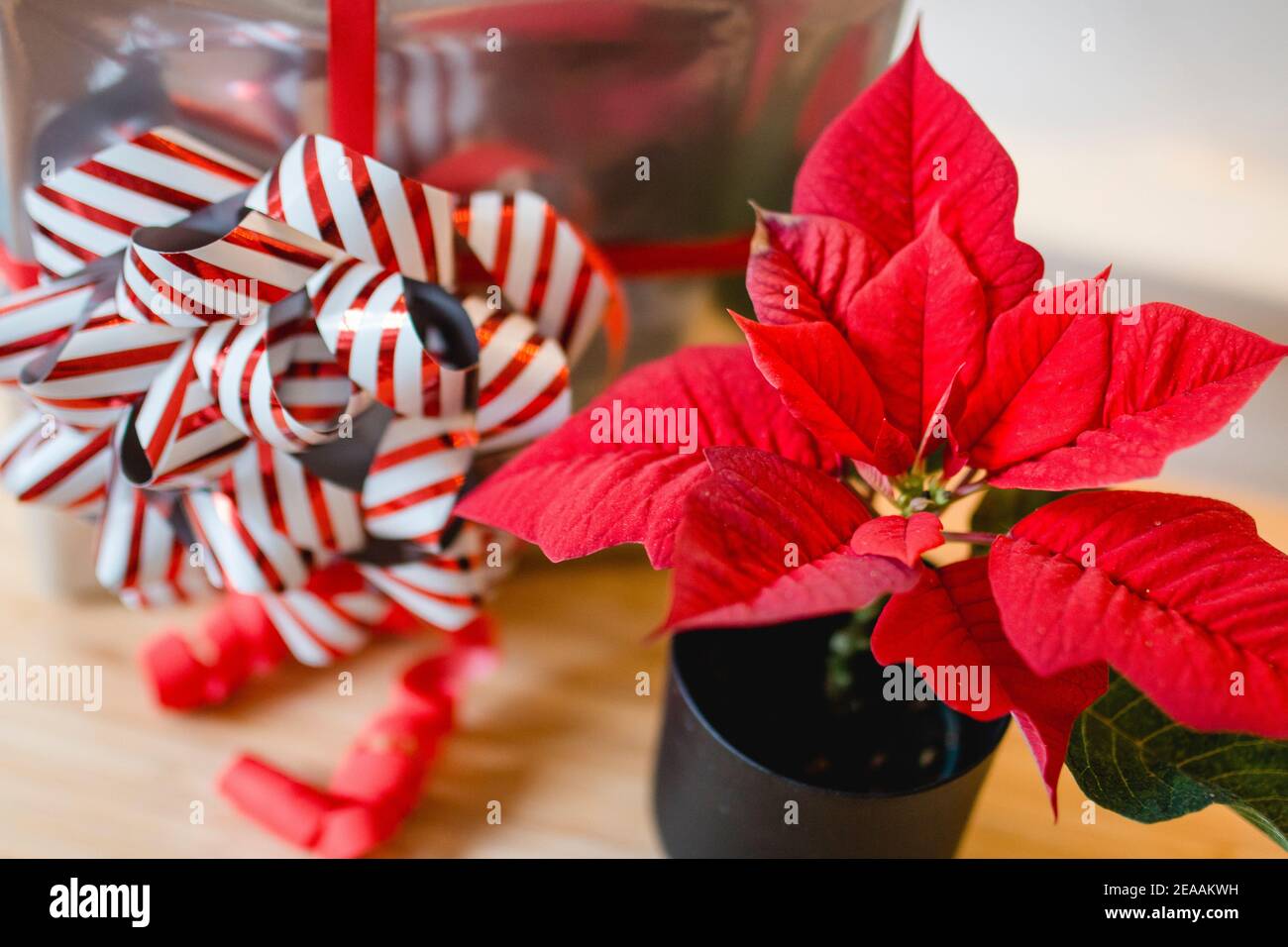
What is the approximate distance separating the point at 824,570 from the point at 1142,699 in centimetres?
15

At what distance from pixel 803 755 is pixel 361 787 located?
18 cm

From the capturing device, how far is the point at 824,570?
11.4 inches

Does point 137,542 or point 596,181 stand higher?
point 596,181

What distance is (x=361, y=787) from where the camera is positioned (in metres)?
0.48

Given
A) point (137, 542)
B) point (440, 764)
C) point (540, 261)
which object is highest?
point (540, 261)

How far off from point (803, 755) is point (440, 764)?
0.17 meters

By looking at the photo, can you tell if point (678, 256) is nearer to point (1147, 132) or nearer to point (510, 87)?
point (510, 87)

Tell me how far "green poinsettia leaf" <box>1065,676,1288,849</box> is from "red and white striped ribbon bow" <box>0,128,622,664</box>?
8.5 inches

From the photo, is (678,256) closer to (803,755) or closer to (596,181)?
(596,181)

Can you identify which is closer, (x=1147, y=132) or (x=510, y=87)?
(x=510, y=87)

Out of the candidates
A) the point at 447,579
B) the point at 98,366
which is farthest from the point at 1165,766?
the point at 98,366

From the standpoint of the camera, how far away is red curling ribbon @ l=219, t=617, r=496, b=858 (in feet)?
1.53
